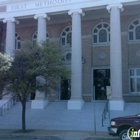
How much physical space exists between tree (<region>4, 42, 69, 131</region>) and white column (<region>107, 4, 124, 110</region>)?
16.1 feet

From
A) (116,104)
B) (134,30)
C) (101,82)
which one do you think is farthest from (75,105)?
(134,30)

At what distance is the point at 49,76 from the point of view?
17.8m

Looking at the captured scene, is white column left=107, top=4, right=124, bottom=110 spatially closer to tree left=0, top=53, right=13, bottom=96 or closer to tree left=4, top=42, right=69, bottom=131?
tree left=4, top=42, right=69, bottom=131

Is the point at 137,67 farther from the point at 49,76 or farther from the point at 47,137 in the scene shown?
the point at 47,137

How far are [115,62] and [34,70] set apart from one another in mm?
7191

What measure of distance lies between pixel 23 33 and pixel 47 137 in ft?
55.5

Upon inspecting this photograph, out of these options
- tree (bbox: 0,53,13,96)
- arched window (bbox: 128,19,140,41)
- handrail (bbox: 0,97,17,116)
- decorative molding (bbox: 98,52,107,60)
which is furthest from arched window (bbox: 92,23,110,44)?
tree (bbox: 0,53,13,96)

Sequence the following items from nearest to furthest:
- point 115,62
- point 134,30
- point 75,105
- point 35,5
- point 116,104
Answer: point 116,104 → point 115,62 → point 75,105 → point 35,5 → point 134,30

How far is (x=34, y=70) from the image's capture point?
17.1m

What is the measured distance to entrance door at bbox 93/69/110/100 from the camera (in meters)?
26.5

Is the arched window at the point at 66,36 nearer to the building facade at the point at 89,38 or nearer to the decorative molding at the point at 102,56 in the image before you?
the building facade at the point at 89,38

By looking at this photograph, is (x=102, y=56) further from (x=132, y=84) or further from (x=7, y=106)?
(x=7, y=106)

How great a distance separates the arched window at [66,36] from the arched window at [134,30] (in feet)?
19.9

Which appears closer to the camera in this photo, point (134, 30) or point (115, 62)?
point (115, 62)
